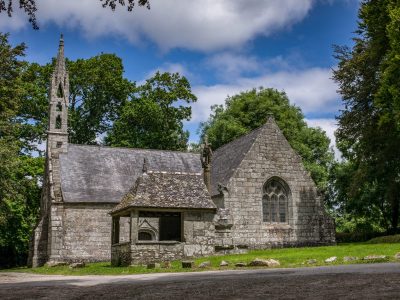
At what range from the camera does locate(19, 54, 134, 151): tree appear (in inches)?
1810

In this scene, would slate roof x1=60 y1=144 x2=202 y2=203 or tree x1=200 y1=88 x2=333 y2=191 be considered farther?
tree x1=200 y1=88 x2=333 y2=191

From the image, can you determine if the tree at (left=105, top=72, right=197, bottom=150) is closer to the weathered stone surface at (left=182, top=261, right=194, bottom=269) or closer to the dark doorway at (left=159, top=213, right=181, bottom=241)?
the dark doorway at (left=159, top=213, right=181, bottom=241)

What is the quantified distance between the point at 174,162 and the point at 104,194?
6.93 metres

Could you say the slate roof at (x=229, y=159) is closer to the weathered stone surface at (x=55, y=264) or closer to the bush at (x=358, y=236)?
the weathered stone surface at (x=55, y=264)

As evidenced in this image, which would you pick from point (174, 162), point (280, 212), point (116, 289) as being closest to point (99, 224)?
point (174, 162)

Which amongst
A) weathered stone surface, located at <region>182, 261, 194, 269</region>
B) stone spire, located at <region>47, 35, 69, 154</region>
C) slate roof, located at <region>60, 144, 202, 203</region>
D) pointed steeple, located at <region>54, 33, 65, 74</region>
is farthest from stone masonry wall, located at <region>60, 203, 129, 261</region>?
weathered stone surface, located at <region>182, 261, 194, 269</region>

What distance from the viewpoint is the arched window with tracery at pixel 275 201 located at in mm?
31766

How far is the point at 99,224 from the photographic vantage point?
3269 cm

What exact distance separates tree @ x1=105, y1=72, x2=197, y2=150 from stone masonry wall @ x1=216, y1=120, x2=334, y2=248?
Answer: 18429mm

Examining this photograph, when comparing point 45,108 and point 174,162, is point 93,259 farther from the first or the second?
point 45,108

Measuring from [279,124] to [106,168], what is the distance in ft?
58.8

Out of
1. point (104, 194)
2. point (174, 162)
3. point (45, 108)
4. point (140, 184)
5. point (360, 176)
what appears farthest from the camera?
point (45, 108)

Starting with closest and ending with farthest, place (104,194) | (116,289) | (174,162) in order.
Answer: (116,289) < (104,194) < (174,162)

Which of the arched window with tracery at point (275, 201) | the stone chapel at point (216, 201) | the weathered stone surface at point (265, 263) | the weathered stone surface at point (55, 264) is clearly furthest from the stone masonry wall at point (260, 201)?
the weathered stone surface at point (265, 263)
